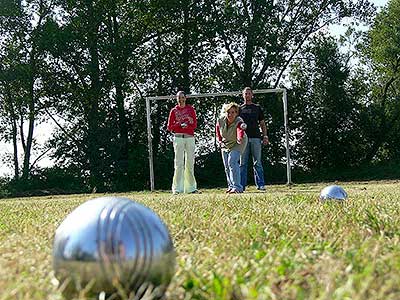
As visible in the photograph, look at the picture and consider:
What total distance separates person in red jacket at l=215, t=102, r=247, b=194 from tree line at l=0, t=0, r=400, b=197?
12.1 m

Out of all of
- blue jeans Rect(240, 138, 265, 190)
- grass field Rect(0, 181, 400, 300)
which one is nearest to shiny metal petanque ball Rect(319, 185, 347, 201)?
grass field Rect(0, 181, 400, 300)

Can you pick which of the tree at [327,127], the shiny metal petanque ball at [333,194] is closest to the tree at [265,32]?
the tree at [327,127]

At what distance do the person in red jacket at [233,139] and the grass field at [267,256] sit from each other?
5.77 meters

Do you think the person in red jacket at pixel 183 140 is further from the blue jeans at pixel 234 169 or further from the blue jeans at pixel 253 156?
the blue jeans at pixel 234 169

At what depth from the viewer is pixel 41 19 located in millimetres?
26203

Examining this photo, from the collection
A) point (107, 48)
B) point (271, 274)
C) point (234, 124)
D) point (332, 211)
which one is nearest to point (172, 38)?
point (107, 48)

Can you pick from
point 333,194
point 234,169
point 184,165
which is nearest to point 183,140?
point 184,165

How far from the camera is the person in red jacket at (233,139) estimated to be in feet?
36.6

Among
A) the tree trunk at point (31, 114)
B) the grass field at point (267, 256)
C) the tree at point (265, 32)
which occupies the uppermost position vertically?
the tree at point (265, 32)

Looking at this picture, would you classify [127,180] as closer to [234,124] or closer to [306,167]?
[306,167]

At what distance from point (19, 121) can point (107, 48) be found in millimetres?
4399

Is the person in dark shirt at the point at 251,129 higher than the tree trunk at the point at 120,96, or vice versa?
the tree trunk at the point at 120,96

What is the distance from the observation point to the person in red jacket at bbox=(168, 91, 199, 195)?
12016 millimetres

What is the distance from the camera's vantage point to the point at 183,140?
12273 mm
